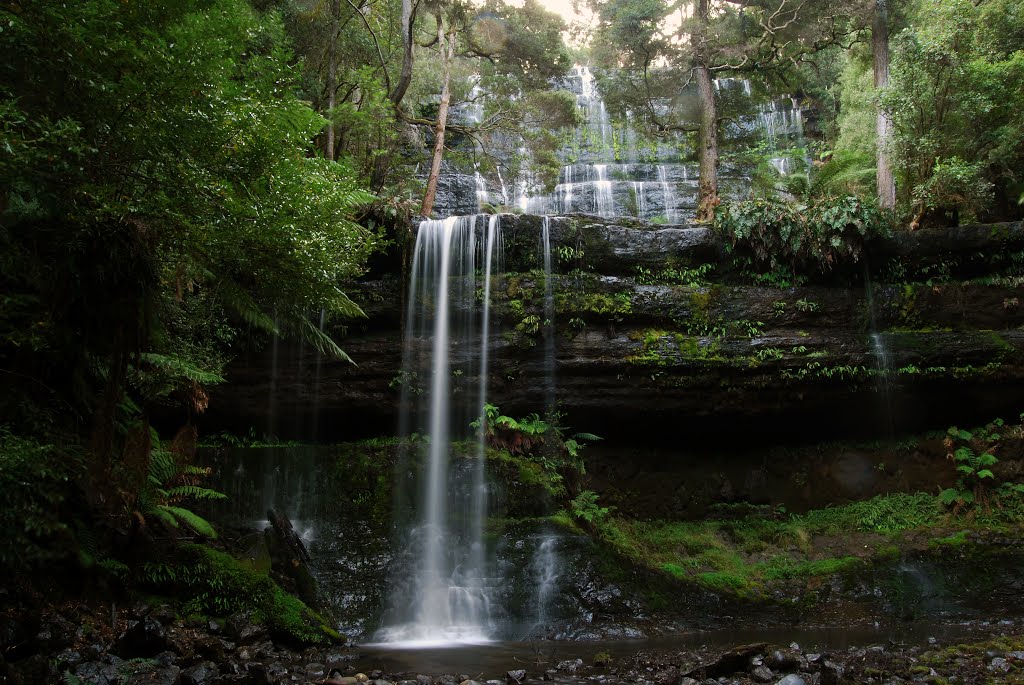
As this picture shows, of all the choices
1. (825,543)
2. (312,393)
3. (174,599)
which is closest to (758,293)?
(825,543)

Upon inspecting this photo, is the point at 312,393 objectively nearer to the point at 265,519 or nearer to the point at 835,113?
the point at 265,519

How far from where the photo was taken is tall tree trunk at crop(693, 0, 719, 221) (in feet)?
45.5

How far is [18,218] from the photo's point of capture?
5.66 meters

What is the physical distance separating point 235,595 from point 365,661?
1461 mm

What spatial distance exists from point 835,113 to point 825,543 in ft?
56.5

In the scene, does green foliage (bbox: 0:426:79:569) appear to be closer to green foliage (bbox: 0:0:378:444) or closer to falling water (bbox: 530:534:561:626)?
green foliage (bbox: 0:0:378:444)

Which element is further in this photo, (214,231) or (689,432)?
(689,432)

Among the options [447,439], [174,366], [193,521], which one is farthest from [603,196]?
[193,521]

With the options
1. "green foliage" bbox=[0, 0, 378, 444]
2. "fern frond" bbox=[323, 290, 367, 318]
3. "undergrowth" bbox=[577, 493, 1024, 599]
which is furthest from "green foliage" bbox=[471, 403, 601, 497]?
"green foliage" bbox=[0, 0, 378, 444]

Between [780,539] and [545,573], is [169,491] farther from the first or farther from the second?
[780,539]

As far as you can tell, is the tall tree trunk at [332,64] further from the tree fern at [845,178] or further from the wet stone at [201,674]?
the tree fern at [845,178]

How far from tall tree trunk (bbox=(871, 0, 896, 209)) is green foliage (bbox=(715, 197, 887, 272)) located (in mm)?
2735

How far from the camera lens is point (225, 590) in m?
6.56

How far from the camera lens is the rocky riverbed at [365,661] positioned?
4.84 meters
